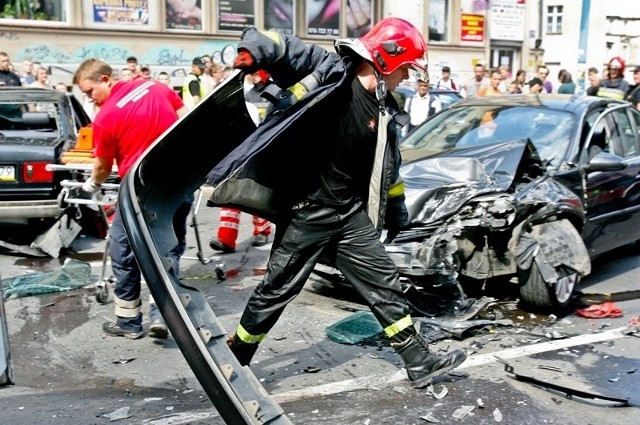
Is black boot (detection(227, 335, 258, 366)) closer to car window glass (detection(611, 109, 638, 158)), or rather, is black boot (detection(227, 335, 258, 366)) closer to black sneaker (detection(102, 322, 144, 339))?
black sneaker (detection(102, 322, 144, 339))

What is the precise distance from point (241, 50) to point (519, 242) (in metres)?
3.07

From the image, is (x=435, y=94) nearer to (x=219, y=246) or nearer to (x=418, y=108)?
(x=418, y=108)

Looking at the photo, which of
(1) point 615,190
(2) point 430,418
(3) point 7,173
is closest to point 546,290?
(1) point 615,190

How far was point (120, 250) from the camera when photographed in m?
5.38

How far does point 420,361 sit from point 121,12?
61.6 ft

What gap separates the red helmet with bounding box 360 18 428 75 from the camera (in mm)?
4133

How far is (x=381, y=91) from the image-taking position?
4137 mm

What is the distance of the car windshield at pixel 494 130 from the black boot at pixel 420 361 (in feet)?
9.01

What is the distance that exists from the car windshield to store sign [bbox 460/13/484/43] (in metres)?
22.4

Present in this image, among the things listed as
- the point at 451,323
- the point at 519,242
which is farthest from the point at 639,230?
the point at 451,323

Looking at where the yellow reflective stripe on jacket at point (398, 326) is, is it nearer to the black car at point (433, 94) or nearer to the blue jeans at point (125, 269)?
the blue jeans at point (125, 269)

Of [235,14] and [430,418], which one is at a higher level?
[235,14]

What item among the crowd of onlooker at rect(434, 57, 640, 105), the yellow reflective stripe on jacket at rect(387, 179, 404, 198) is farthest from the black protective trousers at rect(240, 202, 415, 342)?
the crowd of onlooker at rect(434, 57, 640, 105)

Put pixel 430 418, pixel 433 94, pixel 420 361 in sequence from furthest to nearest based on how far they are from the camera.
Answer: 1. pixel 433 94
2. pixel 420 361
3. pixel 430 418
